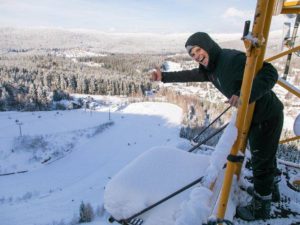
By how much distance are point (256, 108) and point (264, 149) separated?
507 millimetres

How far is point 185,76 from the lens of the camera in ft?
12.4

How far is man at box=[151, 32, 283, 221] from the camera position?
8.64 feet

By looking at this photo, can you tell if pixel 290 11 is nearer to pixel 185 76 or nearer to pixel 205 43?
pixel 185 76

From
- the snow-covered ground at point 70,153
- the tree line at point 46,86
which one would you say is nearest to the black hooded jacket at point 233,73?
the snow-covered ground at point 70,153

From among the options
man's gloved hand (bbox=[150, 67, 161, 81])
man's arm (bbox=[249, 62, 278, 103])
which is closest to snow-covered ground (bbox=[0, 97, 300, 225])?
man's gloved hand (bbox=[150, 67, 161, 81])

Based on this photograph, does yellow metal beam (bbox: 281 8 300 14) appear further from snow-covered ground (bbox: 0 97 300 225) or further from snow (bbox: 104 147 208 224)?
snow-covered ground (bbox: 0 97 300 225)

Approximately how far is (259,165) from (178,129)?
5949 centimetres

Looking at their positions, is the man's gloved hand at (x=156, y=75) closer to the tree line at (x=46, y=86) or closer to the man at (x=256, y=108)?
the man at (x=256, y=108)

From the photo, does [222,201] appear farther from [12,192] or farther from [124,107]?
[124,107]

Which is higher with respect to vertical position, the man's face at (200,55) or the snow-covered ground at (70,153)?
the man's face at (200,55)

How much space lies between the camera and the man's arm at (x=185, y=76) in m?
3.57

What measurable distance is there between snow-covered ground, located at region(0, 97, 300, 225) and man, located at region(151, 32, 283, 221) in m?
27.0

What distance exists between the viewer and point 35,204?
3456cm

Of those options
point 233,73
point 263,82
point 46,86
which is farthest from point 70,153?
point 263,82
